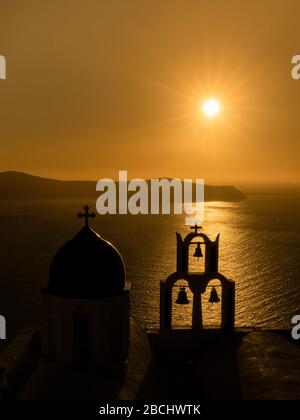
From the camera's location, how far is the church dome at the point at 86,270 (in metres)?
12.5

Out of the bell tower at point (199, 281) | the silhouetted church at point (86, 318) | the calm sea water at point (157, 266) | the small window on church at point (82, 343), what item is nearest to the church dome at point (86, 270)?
the silhouetted church at point (86, 318)

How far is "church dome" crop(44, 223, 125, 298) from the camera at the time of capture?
41.2 ft

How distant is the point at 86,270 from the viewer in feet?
41.3

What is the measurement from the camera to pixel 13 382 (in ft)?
40.7

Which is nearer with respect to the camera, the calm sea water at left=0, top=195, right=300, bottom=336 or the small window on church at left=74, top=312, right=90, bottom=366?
the small window on church at left=74, top=312, right=90, bottom=366

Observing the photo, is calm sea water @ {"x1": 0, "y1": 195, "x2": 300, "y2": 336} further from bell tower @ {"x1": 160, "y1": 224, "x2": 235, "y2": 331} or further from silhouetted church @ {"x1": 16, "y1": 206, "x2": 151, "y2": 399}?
bell tower @ {"x1": 160, "y1": 224, "x2": 235, "y2": 331}

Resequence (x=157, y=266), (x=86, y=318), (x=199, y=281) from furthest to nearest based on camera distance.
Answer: (x=157, y=266), (x=199, y=281), (x=86, y=318)

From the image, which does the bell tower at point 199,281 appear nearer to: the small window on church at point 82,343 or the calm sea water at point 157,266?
the small window on church at point 82,343

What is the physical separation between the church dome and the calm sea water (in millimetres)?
313

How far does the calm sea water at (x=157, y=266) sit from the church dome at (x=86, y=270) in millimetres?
313

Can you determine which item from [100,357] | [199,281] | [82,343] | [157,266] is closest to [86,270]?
[82,343]

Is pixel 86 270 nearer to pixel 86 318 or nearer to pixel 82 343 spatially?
pixel 86 318

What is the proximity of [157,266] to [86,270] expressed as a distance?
170ft

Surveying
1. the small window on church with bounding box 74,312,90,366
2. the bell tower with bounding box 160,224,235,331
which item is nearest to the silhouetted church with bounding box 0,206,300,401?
the small window on church with bounding box 74,312,90,366
